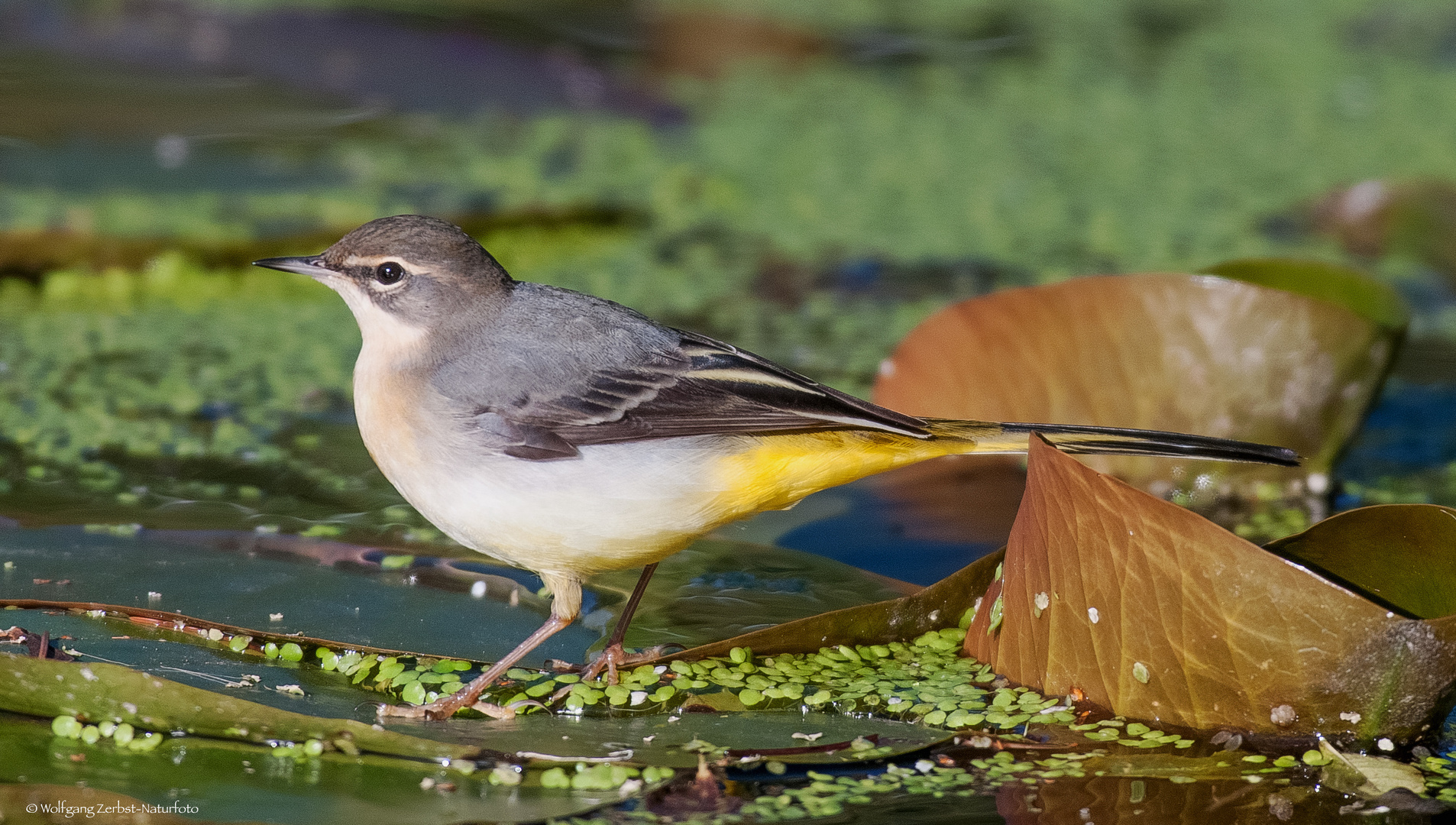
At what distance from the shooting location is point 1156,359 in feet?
16.0

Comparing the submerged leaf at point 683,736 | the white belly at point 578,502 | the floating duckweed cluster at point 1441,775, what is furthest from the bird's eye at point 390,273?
the floating duckweed cluster at point 1441,775

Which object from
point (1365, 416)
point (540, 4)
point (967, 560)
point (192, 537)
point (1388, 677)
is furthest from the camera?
point (540, 4)

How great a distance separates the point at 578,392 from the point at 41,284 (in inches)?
157

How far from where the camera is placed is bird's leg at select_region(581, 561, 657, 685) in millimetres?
3676

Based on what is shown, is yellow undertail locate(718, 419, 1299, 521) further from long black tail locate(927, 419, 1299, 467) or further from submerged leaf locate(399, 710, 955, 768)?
submerged leaf locate(399, 710, 955, 768)

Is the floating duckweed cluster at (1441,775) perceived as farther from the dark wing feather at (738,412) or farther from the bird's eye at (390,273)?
the bird's eye at (390,273)

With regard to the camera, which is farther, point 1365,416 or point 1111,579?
point 1365,416

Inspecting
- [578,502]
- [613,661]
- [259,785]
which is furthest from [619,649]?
[259,785]

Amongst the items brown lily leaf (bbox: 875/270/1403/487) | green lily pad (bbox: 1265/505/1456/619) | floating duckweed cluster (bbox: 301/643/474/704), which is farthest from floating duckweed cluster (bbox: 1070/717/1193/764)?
brown lily leaf (bbox: 875/270/1403/487)

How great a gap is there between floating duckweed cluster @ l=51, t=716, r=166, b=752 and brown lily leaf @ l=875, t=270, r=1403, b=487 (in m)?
2.62

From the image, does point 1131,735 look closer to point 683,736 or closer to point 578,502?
point 683,736

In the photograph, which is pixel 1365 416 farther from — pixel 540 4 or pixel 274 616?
pixel 540 4

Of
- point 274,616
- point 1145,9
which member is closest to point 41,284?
point 274,616

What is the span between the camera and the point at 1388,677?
121 inches
